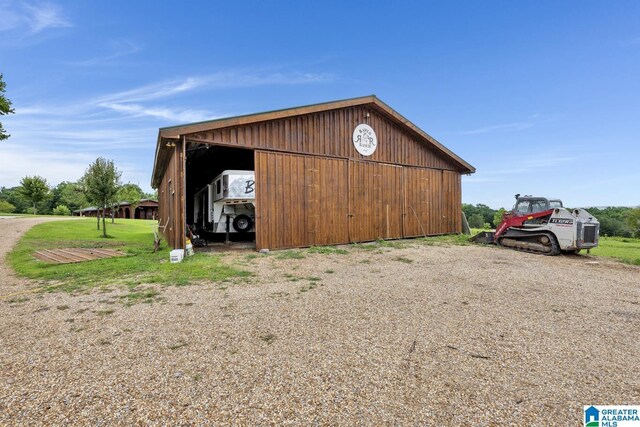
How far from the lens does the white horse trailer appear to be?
11.5 meters

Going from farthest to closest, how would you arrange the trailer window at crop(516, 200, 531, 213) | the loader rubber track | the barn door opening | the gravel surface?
the barn door opening, the trailer window at crop(516, 200, 531, 213), the loader rubber track, the gravel surface

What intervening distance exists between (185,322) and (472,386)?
343 cm

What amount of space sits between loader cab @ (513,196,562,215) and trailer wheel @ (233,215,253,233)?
1078 centimetres

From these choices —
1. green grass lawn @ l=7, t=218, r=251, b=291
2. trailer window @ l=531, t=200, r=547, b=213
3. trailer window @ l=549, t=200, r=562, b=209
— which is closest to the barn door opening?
trailer window @ l=531, t=200, r=547, b=213

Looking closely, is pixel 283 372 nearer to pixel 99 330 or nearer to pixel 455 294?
pixel 99 330

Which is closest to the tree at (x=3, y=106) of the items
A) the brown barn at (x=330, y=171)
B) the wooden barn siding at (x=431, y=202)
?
the brown barn at (x=330, y=171)

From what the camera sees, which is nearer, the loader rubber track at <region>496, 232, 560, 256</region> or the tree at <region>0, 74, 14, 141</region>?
the loader rubber track at <region>496, 232, 560, 256</region>

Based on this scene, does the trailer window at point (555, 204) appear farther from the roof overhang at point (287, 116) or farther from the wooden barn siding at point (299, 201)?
the wooden barn siding at point (299, 201)

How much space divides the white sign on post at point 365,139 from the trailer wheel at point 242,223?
566 centimetres

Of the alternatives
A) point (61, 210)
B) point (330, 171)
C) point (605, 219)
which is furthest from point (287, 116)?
point (61, 210)

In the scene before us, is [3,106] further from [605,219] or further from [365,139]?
[605,219]

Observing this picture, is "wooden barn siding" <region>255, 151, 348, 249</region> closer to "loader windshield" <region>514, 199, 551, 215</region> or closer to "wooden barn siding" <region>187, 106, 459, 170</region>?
"wooden barn siding" <region>187, 106, 459, 170</region>

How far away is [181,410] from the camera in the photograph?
224 centimetres

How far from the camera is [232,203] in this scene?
1212 cm
